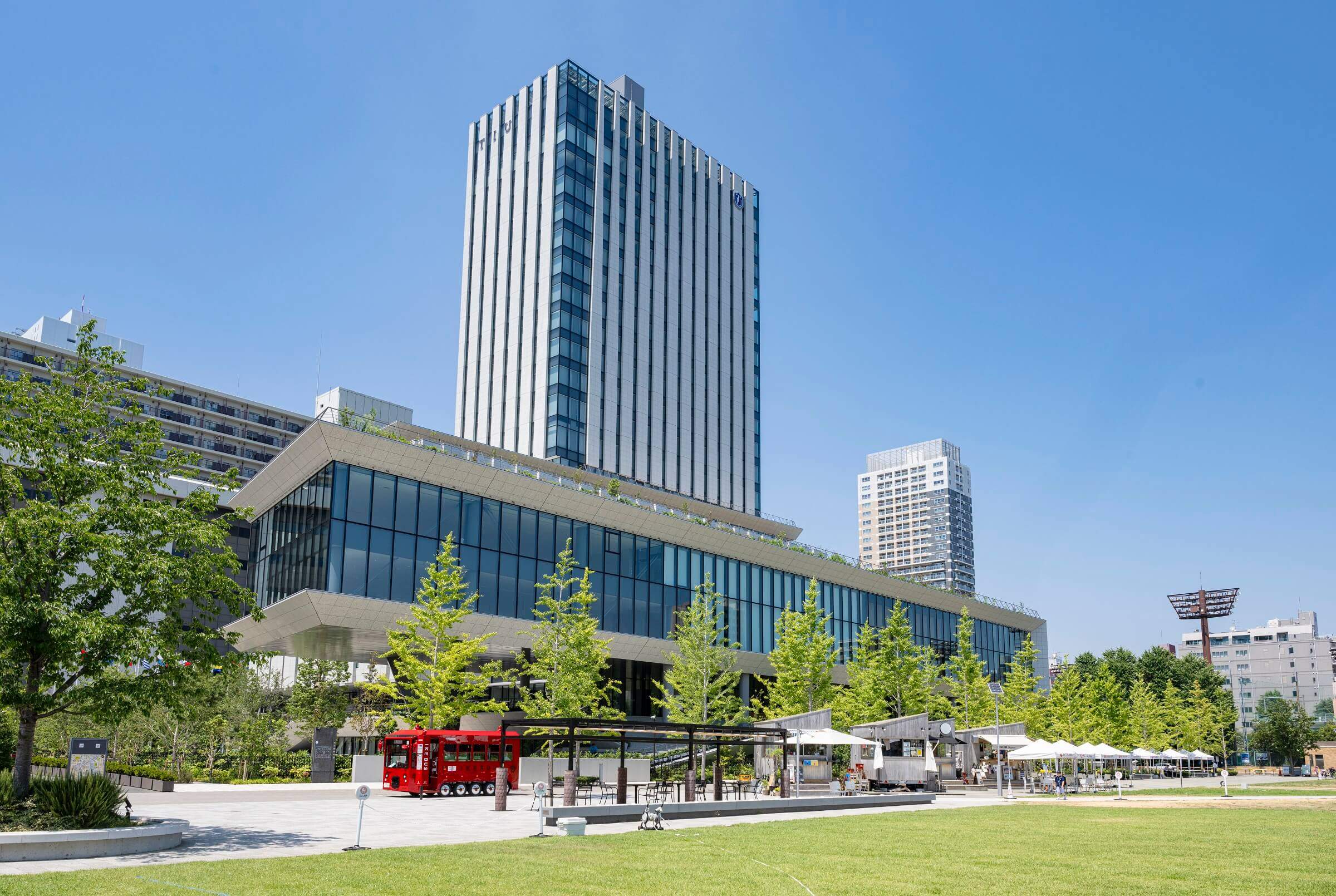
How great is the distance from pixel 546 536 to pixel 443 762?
2184 centimetres

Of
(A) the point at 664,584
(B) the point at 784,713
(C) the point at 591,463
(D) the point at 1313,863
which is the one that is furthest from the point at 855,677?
(D) the point at 1313,863

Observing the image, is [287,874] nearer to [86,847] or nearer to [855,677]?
[86,847]

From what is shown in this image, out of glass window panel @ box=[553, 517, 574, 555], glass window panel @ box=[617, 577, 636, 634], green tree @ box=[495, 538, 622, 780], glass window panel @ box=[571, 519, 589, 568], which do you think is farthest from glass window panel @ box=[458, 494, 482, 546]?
glass window panel @ box=[617, 577, 636, 634]

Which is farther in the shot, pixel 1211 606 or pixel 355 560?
pixel 1211 606

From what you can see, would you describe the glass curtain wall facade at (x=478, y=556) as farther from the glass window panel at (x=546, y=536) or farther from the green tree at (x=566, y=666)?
the green tree at (x=566, y=666)

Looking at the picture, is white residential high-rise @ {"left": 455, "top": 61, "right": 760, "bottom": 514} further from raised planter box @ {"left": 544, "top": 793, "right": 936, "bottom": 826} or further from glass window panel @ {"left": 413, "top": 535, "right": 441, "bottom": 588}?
raised planter box @ {"left": 544, "top": 793, "right": 936, "bottom": 826}

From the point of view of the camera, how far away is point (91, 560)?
23.2 meters

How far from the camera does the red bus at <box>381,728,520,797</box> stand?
1594 inches

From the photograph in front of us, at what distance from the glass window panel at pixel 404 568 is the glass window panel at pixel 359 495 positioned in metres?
2.12

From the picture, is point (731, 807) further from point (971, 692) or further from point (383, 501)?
point (971, 692)

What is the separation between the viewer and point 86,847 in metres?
19.5

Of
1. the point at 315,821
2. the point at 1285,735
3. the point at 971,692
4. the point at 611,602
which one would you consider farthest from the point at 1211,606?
the point at 315,821

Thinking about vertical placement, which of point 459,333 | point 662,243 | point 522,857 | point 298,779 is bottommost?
point 298,779

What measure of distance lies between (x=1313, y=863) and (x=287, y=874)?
19.7 metres
